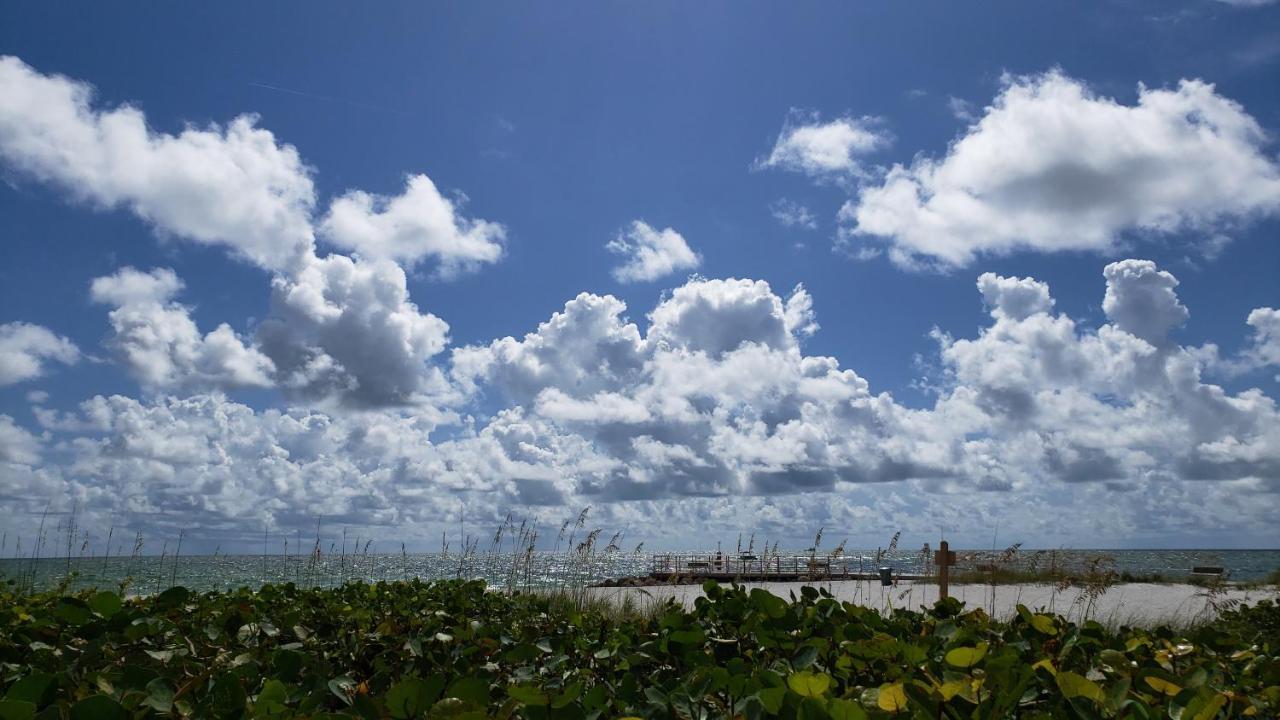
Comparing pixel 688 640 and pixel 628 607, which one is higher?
pixel 688 640

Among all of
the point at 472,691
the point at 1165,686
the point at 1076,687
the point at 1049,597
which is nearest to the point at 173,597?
the point at 472,691

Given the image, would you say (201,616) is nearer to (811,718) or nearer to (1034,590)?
(811,718)

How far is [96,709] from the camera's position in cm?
121

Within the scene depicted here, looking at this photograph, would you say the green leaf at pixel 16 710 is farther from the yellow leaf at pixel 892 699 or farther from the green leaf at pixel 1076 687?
the green leaf at pixel 1076 687

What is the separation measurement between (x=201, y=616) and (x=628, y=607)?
7422mm

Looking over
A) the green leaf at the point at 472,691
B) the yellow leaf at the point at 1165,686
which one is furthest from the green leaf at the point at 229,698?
the yellow leaf at the point at 1165,686

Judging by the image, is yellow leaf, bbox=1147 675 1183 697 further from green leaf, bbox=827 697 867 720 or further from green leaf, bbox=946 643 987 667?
green leaf, bbox=827 697 867 720

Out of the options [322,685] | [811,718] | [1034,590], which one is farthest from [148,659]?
[1034,590]

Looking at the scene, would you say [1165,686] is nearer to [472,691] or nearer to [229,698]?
[472,691]

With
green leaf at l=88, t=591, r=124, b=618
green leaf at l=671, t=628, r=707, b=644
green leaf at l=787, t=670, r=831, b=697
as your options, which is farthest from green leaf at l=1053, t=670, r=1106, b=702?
green leaf at l=88, t=591, r=124, b=618

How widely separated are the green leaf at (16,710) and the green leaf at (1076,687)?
1549 mm

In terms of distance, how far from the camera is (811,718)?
1138mm

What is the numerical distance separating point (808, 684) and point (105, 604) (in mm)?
2023

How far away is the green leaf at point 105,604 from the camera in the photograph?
7.47 ft
